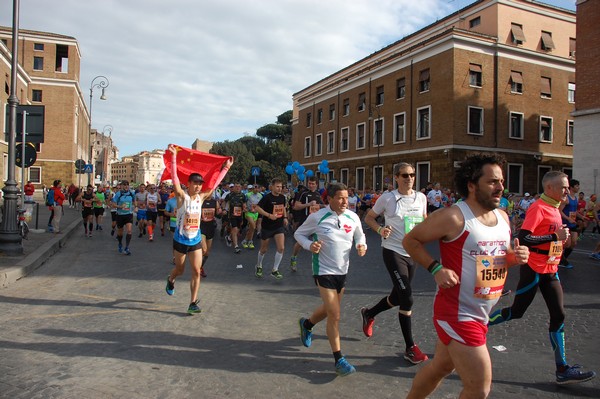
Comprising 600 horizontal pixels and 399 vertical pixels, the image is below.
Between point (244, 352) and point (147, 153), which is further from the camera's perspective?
point (147, 153)

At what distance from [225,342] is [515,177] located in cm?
3179

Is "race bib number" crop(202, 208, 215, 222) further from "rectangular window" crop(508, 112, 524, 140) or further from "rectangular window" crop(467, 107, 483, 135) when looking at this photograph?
"rectangular window" crop(508, 112, 524, 140)

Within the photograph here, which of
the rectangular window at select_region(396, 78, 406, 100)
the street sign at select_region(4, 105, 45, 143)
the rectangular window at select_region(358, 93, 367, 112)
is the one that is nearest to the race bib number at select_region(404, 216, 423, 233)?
the street sign at select_region(4, 105, 45, 143)

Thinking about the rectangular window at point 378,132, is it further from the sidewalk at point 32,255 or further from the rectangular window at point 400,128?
the sidewalk at point 32,255

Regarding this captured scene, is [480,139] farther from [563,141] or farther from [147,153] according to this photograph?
[147,153]

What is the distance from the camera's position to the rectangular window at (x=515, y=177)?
3231cm

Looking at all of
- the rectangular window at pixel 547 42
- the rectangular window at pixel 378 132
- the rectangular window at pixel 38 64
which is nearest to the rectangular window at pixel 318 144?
the rectangular window at pixel 378 132

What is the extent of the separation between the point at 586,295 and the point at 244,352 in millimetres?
5766

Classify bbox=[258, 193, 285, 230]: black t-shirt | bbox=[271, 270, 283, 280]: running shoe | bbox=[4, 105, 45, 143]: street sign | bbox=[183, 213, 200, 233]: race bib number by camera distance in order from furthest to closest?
bbox=[4, 105, 45, 143]: street sign → bbox=[258, 193, 285, 230]: black t-shirt → bbox=[271, 270, 283, 280]: running shoe → bbox=[183, 213, 200, 233]: race bib number

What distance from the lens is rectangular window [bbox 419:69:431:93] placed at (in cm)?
3259

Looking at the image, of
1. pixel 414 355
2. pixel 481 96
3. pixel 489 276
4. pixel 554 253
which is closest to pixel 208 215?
pixel 414 355

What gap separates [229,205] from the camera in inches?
555

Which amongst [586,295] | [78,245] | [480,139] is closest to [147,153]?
[480,139]

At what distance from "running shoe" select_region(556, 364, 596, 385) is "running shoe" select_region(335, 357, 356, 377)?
174 centimetres
